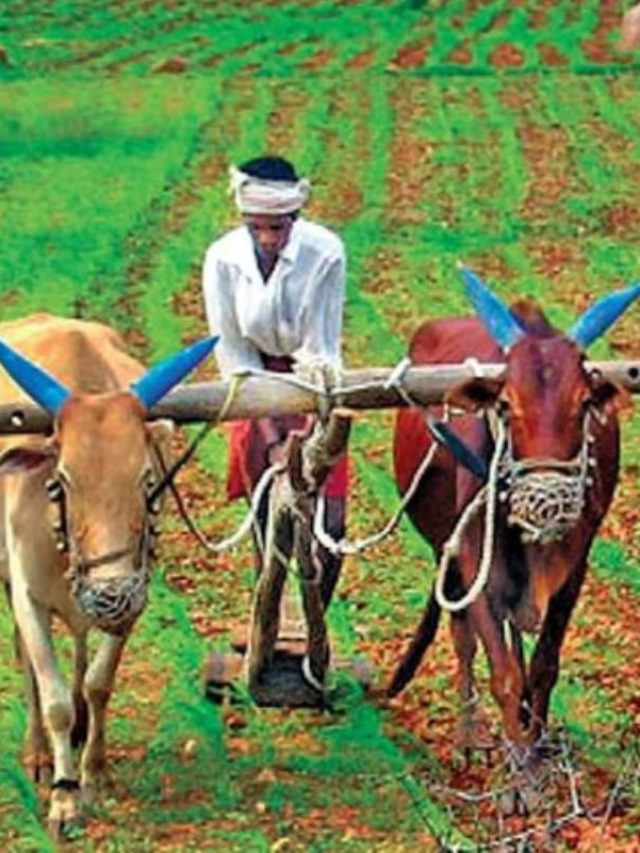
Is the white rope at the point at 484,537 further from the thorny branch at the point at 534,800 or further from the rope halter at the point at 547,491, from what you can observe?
the thorny branch at the point at 534,800

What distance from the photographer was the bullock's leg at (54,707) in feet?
25.4

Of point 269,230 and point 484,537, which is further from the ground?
point 269,230

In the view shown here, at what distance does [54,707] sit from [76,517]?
84 cm

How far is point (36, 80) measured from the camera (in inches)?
1073

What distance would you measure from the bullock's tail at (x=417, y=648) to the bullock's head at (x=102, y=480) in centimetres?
183

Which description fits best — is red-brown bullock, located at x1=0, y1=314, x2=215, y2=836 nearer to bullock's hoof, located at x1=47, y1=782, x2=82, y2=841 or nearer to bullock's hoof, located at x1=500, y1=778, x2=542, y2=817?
bullock's hoof, located at x1=47, y1=782, x2=82, y2=841

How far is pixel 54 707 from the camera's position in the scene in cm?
773

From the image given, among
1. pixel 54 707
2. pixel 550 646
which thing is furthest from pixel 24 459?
pixel 550 646

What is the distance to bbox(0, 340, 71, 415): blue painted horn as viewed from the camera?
24.1 feet

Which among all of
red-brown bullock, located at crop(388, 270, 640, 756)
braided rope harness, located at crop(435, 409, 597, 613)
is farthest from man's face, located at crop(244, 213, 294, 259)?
braided rope harness, located at crop(435, 409, 597, 613)

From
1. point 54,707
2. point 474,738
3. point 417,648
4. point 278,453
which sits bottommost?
point 417,648

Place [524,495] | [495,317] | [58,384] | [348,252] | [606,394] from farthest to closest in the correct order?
[348,252]
[495,317]
[58,384]
[606,394]
[524,495]

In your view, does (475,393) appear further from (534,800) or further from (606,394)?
(534,800)

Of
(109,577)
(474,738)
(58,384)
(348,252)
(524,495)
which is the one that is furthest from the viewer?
(348,252)
